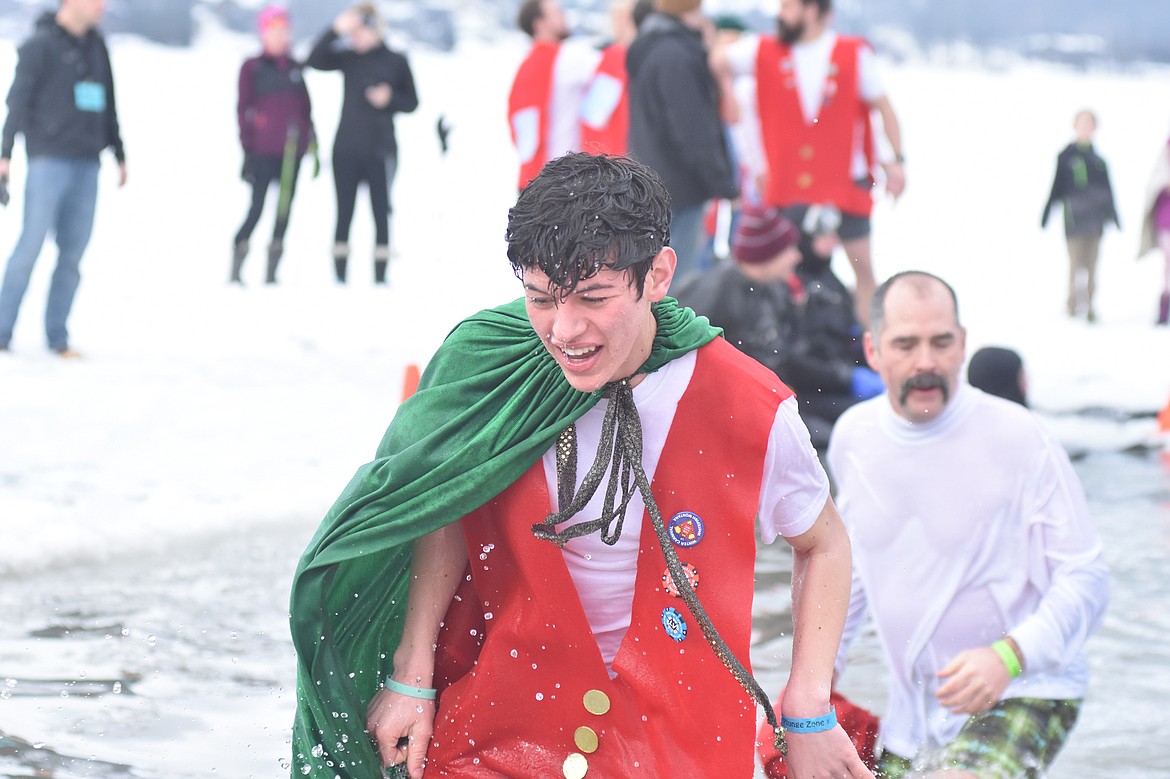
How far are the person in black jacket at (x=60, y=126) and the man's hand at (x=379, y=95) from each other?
272 cm

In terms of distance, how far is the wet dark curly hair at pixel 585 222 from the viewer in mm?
2289

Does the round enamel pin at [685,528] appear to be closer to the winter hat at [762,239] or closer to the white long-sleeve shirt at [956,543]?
the white long-sleeve shirt at [956,543]

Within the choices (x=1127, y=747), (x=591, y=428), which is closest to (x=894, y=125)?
(x=1127, y=747)

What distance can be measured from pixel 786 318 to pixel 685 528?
17.3 ft

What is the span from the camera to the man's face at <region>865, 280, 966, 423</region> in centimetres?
391

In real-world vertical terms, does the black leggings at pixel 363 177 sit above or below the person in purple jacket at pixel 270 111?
below

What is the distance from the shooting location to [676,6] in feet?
26.4

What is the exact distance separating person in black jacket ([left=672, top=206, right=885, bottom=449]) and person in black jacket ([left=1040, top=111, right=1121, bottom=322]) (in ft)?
20.5

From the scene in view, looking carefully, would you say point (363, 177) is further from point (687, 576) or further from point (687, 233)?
point (687, 576)

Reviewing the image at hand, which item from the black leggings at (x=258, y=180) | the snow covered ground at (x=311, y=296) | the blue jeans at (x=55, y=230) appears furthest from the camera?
the black leggings at (x=258, y=180)

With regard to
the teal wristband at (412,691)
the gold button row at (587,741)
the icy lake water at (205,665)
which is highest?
the teal wristband at (412,691)

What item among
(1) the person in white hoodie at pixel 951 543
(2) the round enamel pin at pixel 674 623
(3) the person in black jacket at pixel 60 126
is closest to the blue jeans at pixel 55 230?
(3) the person in black jacket at pixel 60 126

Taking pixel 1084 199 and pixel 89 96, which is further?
pixel 1084 199

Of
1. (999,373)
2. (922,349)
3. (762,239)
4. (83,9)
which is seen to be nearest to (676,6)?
(762,239)
